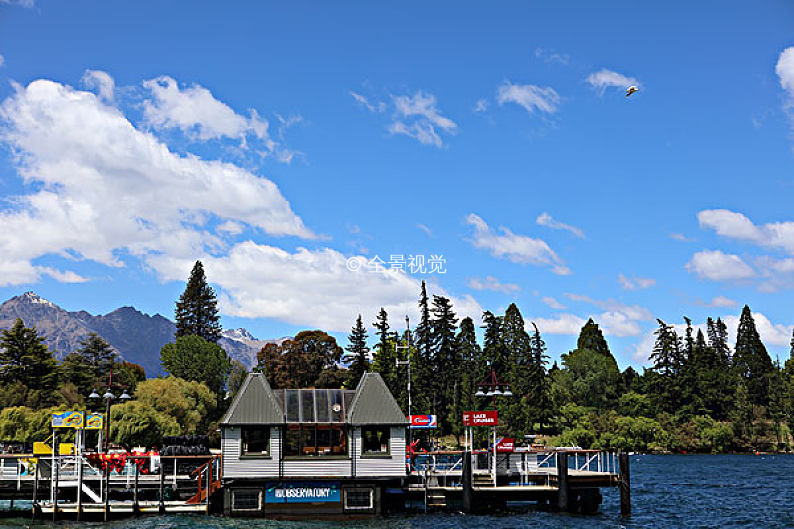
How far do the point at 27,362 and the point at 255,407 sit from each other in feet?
209

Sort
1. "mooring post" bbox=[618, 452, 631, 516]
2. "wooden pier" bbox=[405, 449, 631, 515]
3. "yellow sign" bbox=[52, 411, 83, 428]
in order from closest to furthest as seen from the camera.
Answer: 1. "yellow sign" bbox=[52, 411, 83, 428]
2. "wooden pier" bbox=[405, 449, 631, 515]
3. "mooring post" bbox=[618, 452, 631, 516]

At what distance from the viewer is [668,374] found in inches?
5719

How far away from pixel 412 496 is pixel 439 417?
7400cm

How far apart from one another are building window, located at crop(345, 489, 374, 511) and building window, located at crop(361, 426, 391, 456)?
2.09 metres

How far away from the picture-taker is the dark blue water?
135 feet

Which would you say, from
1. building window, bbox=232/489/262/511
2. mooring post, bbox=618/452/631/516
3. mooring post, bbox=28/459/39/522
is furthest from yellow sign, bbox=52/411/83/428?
mooring post, bbox=618/452/631/516

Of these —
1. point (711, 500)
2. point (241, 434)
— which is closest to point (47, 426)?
point (241, 434)

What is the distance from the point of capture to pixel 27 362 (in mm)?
94812

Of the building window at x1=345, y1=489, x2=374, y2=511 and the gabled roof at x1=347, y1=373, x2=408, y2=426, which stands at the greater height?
the gabled roof at x1=347, y1=373, x2=408, y2=426

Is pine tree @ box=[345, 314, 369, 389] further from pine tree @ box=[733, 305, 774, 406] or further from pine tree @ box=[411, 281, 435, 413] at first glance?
pine tree @ box=[733, 305, 774, 406]

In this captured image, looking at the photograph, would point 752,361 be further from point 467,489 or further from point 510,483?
point 467,489

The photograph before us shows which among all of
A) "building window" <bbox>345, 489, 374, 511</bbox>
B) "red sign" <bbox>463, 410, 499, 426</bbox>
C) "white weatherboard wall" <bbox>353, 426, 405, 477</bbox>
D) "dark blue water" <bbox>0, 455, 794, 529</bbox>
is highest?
"red sign" <bbox>463, 410, 499, 426</bbox>

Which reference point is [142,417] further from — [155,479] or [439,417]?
[439,417]

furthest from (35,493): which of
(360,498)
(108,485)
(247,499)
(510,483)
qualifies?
(510,483)
